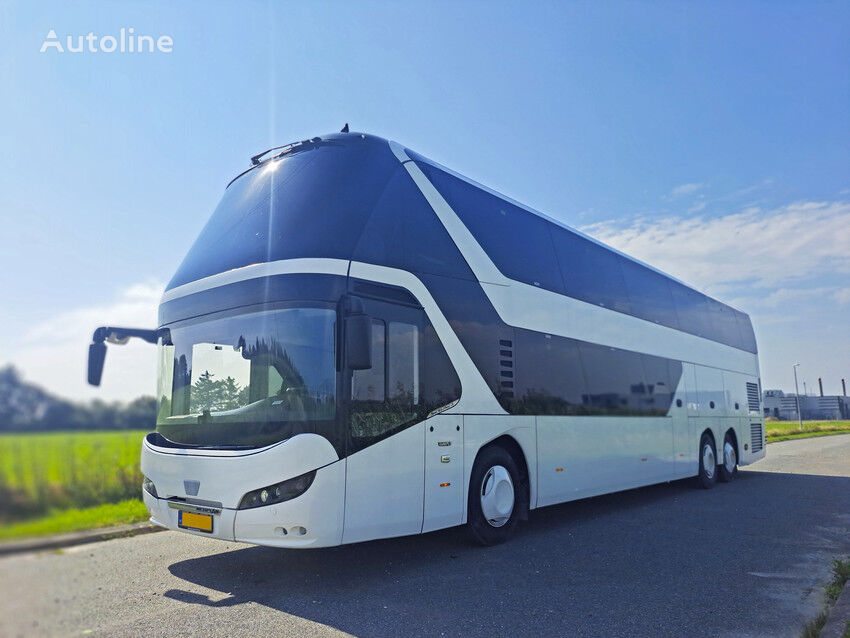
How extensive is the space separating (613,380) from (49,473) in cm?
1040

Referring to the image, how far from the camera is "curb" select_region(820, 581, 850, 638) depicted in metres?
4.44

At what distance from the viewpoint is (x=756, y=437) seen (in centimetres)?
1773

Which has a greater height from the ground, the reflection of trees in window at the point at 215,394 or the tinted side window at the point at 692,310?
the tinted side window at the point at 692,310

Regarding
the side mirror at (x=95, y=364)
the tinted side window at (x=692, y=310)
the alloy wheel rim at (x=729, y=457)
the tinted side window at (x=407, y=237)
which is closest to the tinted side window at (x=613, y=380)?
the tinted side window at (x=692, y=310)

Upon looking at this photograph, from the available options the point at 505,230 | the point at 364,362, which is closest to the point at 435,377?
the point at 364,362

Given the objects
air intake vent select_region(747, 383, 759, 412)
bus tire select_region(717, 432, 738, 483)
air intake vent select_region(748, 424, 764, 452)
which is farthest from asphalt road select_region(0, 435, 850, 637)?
air intake vent select_region(747, 383, 759, 412)

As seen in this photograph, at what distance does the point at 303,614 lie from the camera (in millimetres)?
5102

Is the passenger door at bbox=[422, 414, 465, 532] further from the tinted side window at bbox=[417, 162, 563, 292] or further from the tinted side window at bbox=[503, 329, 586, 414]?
the tinted side window at bbox=[417, 162, 563, 292]

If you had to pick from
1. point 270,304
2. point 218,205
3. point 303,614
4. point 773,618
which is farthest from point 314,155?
point 773,618

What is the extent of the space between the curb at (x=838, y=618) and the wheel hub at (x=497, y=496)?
3.41m

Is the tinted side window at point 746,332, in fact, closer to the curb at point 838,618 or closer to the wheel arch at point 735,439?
the wheel arch at point 735,439

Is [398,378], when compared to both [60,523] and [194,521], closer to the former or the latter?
[194,521]

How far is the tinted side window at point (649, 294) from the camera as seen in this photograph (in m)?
12.2

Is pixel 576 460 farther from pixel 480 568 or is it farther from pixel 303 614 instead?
pixel 303 614
